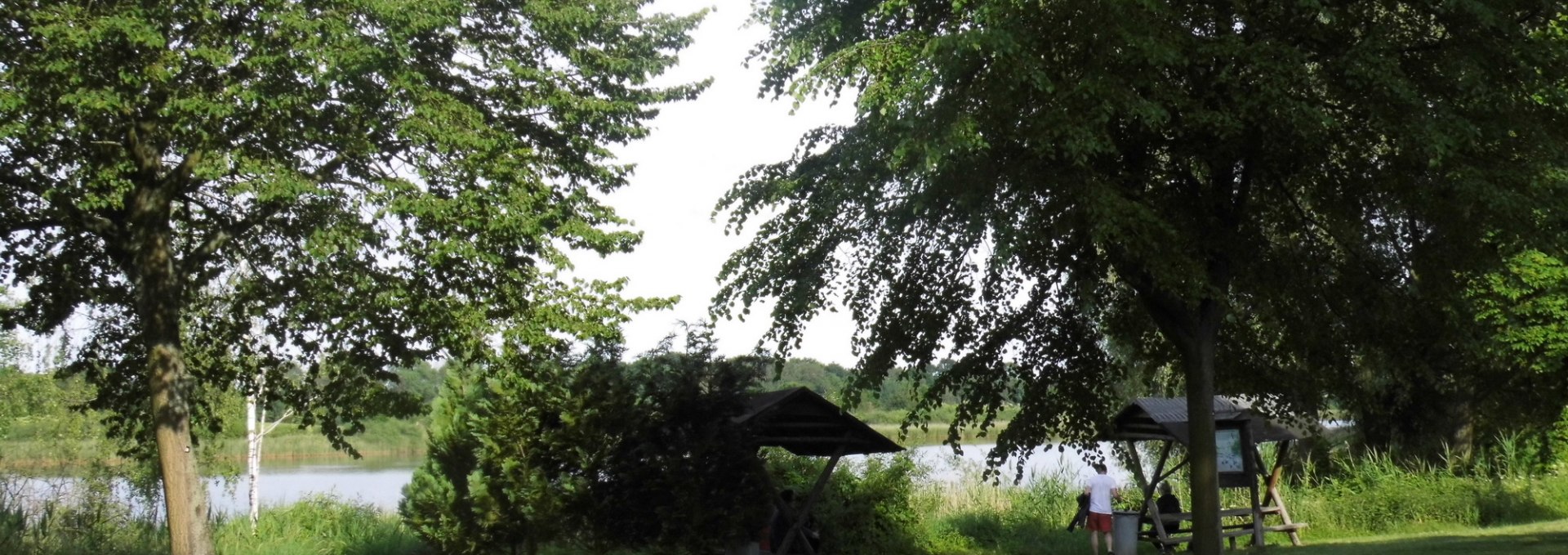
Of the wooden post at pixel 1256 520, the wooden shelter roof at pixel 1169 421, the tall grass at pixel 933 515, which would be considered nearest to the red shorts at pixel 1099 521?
the wooden shelter roof at pixel 1169 421

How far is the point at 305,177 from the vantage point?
1485cm

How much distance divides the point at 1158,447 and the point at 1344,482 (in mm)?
6787

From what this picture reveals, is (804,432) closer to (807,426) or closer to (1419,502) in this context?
(807,426)

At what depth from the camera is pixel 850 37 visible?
13.8 meters

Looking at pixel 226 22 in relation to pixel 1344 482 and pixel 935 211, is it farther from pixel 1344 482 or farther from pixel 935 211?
pixel 1344 482

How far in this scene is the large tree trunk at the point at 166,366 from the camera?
15242 millimetres

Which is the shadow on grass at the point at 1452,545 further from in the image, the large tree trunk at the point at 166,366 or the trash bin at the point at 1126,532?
the large tree trunk at the point at 166,366

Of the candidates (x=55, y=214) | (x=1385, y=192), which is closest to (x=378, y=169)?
(x=55, y=214)

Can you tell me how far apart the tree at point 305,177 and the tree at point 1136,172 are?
2.32 m

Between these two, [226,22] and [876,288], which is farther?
[876,288]

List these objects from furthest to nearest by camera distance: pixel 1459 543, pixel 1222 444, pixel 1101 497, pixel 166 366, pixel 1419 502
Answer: pixel 1419 502 → pixel 1222 444 → pixel 1101 497 → pixel 1459 543 → pixel 166 366

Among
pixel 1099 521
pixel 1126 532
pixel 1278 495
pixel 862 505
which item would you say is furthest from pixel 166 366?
pixel 1278 495

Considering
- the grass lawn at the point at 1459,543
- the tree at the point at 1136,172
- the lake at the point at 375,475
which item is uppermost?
the tree at the point at 1136,172

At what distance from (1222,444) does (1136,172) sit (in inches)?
354
